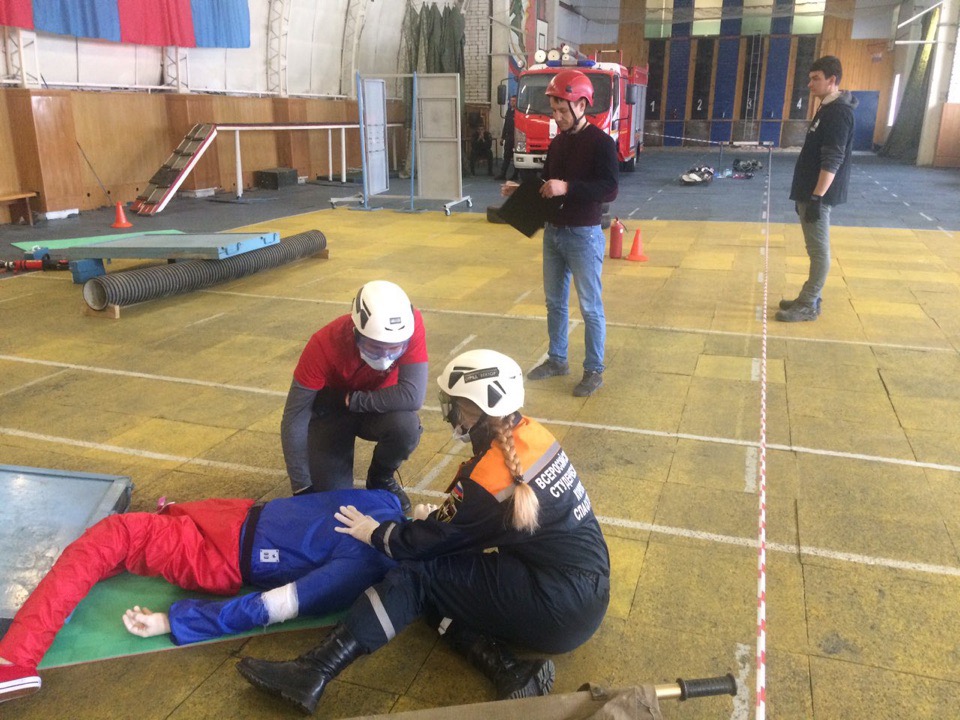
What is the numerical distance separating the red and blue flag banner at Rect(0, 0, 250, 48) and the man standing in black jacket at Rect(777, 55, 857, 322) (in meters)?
12.3

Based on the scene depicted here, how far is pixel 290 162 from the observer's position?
20.7m

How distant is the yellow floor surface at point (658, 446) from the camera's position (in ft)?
9.95

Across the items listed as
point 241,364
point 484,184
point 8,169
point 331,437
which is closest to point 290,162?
point 484,184

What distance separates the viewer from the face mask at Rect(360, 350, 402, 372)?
381cm

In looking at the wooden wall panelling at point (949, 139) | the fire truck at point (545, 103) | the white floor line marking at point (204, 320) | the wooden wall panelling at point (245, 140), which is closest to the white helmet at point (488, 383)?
the white floor line marking at point (204, 320)

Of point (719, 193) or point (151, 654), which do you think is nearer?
point (151, 654)

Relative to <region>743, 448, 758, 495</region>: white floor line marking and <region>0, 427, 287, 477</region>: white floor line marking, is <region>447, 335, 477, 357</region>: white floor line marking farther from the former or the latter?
<region>743, 448, 758, 495</region>: white floor line marking

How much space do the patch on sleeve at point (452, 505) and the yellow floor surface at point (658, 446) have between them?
0.60 meters

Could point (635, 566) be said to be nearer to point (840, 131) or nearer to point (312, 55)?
point (840, 131)

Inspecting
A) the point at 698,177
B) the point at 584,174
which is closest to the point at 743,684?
the point at 584,174

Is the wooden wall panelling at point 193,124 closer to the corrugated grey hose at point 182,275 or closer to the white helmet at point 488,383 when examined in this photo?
the corrugated grey hose at point 182,275

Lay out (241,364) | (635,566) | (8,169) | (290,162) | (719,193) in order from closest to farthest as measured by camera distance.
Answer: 1. (635,566)
2. (241,364)
3. (8,169)
4. (719,193)
5. (290,162)

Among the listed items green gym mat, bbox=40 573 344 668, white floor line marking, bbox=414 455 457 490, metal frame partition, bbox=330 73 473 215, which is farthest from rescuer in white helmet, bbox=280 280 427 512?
metal frame partition, bbox=330 73 473 215

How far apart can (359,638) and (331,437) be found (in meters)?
1.49
